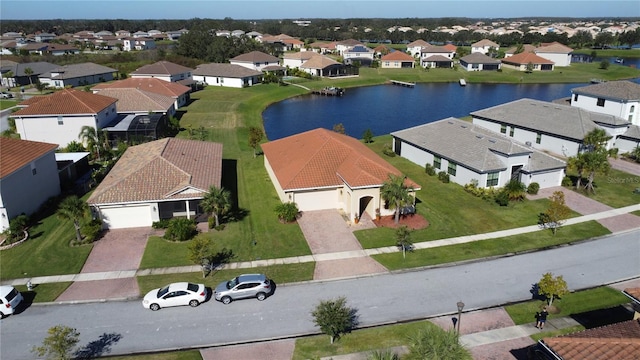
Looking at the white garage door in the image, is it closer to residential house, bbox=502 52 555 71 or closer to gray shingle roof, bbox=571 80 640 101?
gray shingle roof, bbox=571 80 640 101

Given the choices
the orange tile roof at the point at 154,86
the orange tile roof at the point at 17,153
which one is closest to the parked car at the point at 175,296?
the orange tile roof at the point at 17,153

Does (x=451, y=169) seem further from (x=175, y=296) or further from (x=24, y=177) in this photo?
(x=24, y=177)

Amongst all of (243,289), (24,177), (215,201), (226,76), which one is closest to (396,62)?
(226,76)

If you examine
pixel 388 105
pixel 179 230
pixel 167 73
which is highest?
pixel 167 73

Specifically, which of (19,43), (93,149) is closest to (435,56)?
(93,149)

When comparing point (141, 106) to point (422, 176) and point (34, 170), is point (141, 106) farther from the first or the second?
point (422, 176)

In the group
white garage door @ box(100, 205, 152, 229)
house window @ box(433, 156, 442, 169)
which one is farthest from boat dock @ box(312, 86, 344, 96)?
white garage door @ box(100, 205, 152, 229)
